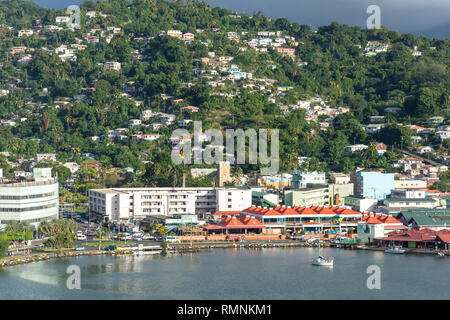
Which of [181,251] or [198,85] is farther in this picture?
[198,85]

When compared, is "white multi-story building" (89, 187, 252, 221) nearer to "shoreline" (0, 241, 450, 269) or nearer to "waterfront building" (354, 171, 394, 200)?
"shoreline" (0, 241, 450, 269)

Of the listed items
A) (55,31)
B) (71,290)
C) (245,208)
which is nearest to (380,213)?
(245,208)

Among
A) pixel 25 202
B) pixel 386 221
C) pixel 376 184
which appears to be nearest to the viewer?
pixel 25 202

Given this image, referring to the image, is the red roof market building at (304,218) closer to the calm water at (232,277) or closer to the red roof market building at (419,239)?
the red roof market building at (419,239)

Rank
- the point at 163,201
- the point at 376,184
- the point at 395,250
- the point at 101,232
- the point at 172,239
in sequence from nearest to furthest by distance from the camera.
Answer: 1. the point at 395,250
2. the point at 172,239
3. the point at 101,232
4. the point at 163,201
5. the point at 376,184

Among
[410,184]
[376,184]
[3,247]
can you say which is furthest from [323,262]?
[410,184]

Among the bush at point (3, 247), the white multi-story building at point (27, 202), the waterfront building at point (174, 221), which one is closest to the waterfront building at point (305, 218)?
the waterfront building at point (174, 221)

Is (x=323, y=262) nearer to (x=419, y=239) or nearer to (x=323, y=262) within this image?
(x=323, y=262)
